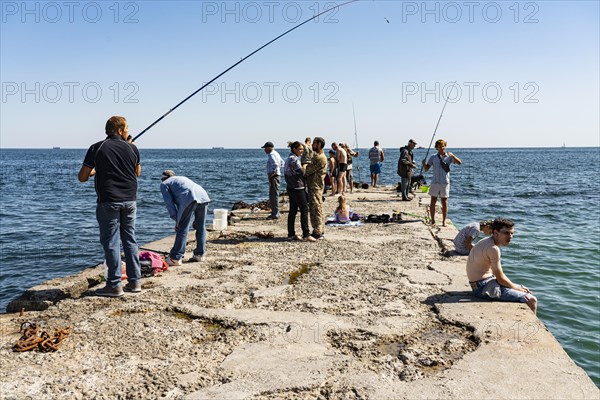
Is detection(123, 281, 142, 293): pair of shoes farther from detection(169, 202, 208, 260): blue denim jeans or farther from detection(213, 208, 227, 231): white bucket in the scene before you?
detection(213, 208, 227, 231): white bucket

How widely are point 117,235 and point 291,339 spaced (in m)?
2.32

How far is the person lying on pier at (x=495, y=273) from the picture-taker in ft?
16.2

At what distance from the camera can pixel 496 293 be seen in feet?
16.4

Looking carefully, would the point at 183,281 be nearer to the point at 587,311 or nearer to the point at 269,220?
the point at 269,220

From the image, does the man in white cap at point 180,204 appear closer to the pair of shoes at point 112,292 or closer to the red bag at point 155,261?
the red bag at point 155,261

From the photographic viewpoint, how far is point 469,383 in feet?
10.8

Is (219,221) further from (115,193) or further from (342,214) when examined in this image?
(115,193)

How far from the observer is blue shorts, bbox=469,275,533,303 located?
4.95 m

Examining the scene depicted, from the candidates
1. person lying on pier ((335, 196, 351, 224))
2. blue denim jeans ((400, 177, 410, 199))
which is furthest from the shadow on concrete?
blue denim jeans ((400, 177, 410, 199))

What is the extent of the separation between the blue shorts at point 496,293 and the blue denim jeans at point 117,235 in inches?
143

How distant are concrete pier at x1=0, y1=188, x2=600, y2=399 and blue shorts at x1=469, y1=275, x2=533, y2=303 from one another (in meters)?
0.09

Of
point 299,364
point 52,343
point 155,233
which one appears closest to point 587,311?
point 299,364

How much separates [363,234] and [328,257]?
1.90 metres

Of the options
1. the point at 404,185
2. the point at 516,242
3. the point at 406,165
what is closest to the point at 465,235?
the point at 516,242
